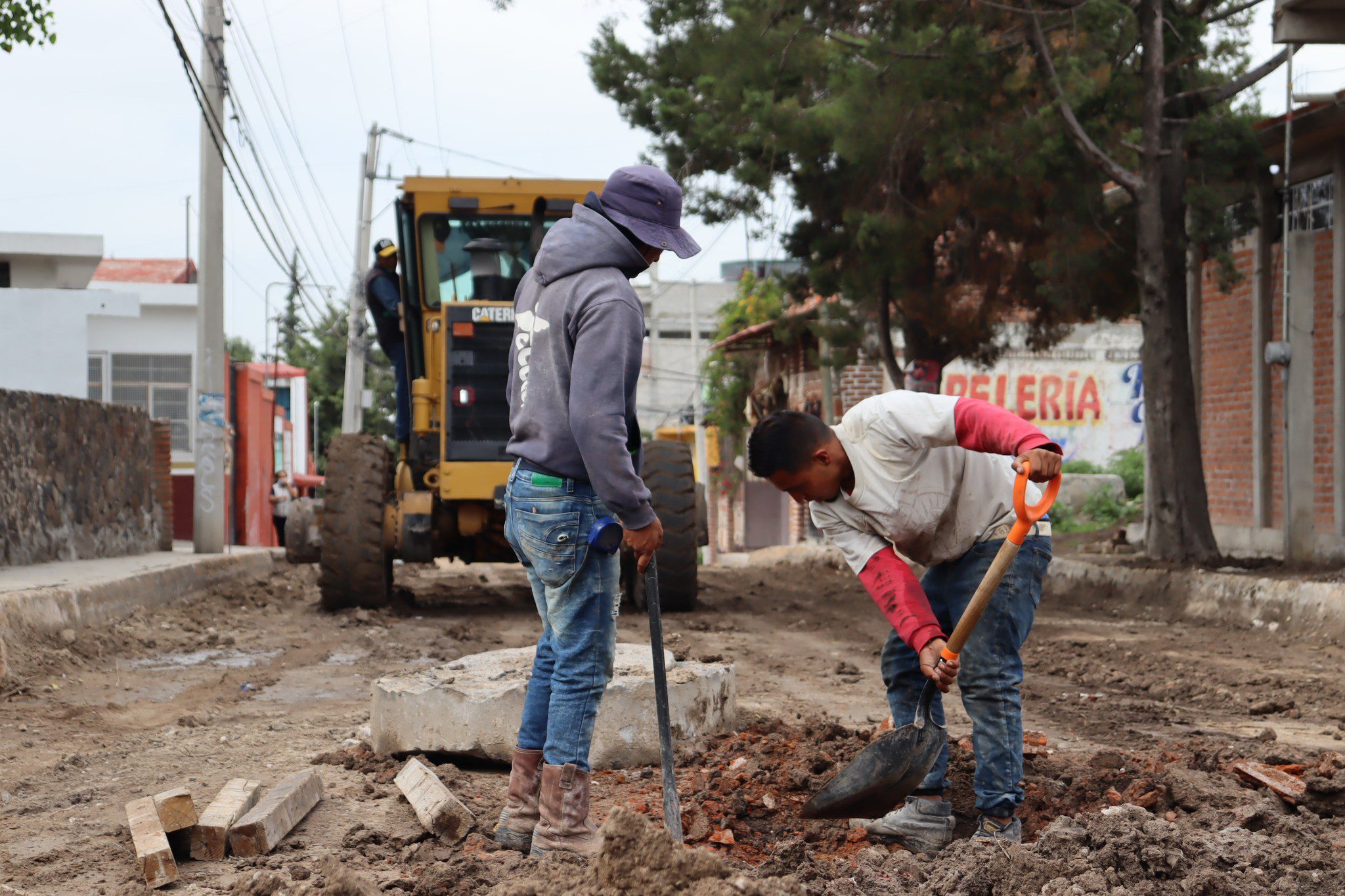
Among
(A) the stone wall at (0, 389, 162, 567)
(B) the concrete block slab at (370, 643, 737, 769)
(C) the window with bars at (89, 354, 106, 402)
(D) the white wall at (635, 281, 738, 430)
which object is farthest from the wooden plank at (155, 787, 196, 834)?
(D) the white wall at (635, 281, 738, 430)

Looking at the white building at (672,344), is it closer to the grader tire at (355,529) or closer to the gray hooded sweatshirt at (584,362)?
the grader tire at (355,529)

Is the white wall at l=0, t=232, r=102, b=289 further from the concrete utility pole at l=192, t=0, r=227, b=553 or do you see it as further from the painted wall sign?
the painted wall sign

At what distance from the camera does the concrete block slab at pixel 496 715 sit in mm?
4723

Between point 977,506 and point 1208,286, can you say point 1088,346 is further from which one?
point 977,506

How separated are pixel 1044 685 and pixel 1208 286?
28.4 feet

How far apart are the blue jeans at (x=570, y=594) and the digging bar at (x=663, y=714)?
171 millimetres

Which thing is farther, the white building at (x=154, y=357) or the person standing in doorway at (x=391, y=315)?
the white building at (x=154, y=357)

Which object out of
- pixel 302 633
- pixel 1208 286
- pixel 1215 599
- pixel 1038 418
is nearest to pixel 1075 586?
pixel 1215 599

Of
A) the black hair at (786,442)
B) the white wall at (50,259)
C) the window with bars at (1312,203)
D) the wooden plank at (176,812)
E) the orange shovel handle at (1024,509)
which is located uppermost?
the white wall at (50,259)

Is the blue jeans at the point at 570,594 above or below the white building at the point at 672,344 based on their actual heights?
below

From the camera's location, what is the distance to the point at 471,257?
10211 mm

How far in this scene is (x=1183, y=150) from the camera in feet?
38.4

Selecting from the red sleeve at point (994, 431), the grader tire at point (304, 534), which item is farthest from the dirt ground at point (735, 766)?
the grader tire at point (304, 534)

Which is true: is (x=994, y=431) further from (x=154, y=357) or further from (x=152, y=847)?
(x=154, y=357)
